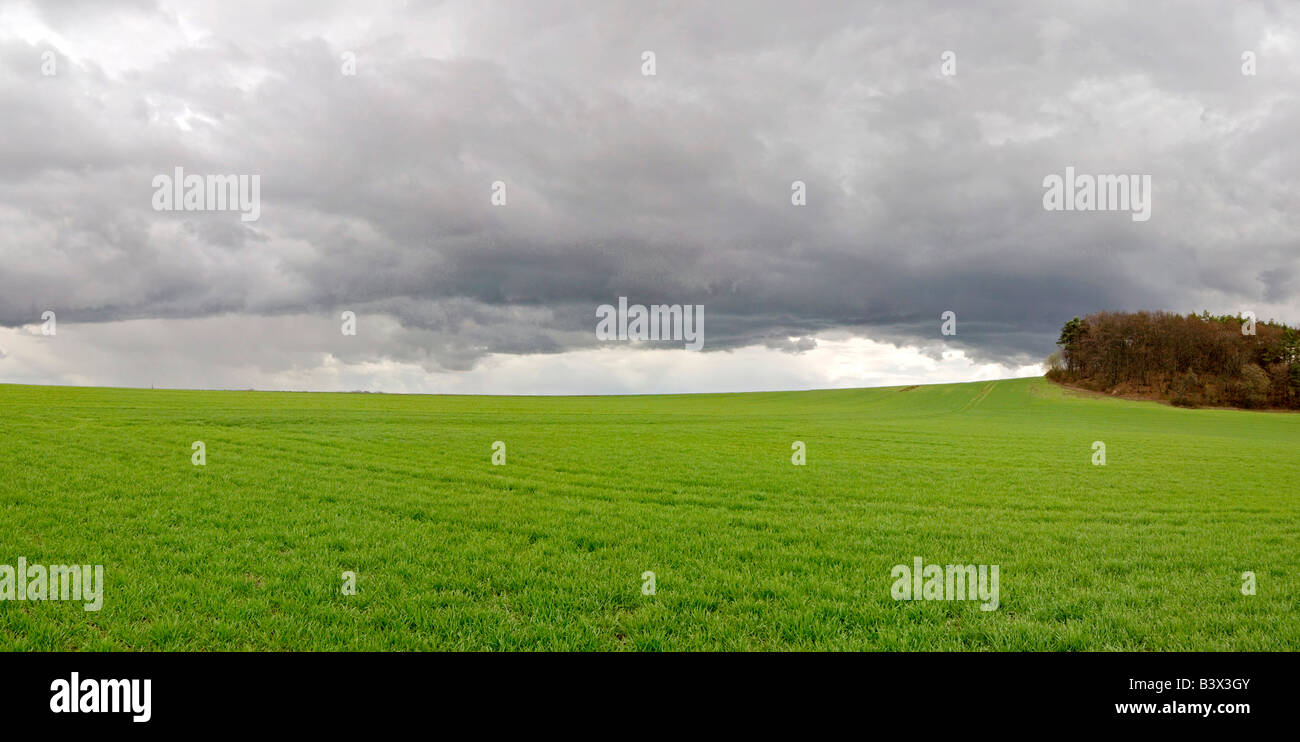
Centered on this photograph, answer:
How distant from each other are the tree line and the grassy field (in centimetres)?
8134

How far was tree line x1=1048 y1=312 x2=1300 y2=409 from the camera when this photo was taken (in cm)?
8788

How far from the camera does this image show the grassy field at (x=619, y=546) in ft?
25.3

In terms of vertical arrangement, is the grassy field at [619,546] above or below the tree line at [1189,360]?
below

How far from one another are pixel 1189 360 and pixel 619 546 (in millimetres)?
118042

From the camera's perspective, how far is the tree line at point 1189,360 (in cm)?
8788

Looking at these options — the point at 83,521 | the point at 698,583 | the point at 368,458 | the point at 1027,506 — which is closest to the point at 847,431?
the point at 1027,506

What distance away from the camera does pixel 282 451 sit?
24094 millimetres

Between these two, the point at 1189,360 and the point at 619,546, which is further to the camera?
the point at 1189,360

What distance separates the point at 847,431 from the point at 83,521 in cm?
3769

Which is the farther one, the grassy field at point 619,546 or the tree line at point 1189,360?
the tree line at point 1189,360

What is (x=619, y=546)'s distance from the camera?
11.6 metres

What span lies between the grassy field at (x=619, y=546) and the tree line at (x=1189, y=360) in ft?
267
